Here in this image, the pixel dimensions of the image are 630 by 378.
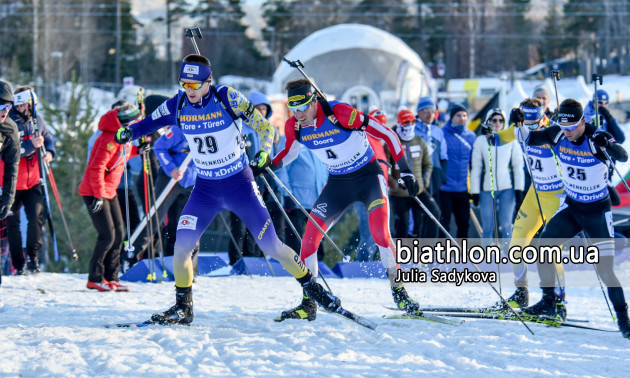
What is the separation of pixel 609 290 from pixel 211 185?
320 cm

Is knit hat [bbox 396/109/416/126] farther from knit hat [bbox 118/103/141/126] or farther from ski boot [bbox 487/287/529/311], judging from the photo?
knit hat [bbox 118/103/141/126]

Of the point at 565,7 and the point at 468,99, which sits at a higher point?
the point at 565,7

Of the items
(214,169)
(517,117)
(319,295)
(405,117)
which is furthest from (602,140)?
(405,117)

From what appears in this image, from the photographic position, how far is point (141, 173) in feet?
33.3

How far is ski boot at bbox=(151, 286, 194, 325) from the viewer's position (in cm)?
615

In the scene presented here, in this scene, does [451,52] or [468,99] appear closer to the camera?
[468,99]

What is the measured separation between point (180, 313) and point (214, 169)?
3.64 feet

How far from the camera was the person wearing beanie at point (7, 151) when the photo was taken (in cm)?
688

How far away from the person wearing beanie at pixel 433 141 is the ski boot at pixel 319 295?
385cm

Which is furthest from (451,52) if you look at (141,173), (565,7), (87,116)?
(141,173)

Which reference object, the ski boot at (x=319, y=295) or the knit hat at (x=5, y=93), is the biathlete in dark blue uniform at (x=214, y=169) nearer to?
the ski boot at (x=319, y=295)

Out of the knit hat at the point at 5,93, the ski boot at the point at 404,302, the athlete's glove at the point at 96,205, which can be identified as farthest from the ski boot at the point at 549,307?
the knit hat at the point at 5,93

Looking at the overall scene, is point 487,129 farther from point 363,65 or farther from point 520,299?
point 363,65

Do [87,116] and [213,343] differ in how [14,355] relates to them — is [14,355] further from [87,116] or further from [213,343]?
[87,116]
